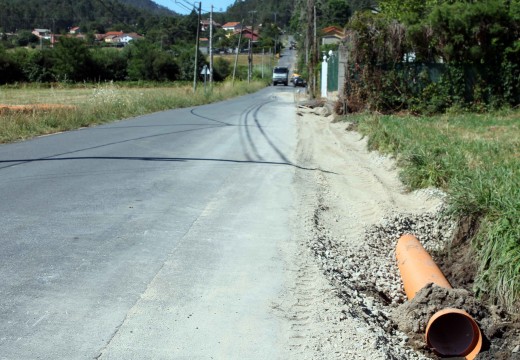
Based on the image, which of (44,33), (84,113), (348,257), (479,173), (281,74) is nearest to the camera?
(348,257)

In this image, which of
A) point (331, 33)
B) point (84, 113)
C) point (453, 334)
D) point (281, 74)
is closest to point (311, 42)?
point (84, 113)

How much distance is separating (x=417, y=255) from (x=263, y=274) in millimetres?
1782

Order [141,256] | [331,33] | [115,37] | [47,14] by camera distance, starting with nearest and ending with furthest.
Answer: [141,256] → [47,14] → [331,33] → [115,37]

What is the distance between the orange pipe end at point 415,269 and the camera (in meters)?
6.25

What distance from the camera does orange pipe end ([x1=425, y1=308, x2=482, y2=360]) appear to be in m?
5.28

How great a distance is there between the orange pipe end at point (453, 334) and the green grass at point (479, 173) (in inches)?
24.8

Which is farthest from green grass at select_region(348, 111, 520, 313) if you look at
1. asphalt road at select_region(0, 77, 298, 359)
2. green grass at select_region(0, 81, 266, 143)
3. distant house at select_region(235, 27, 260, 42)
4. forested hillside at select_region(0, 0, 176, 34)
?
forested hillside at select_region(0, 0, 176, 34)

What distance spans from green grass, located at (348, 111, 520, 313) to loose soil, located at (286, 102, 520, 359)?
0.79ft

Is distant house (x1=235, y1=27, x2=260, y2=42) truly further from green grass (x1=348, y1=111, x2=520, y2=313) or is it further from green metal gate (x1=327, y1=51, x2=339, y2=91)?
green grass (x1=348, y1=111, x2=520, y2=313)

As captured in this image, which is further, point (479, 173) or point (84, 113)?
point (84, 113)

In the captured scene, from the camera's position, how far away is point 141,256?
6.50 metres

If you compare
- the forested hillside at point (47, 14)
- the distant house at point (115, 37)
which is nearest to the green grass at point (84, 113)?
the forested hillside at point (47, 14)

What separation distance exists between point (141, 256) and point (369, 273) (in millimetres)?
2422

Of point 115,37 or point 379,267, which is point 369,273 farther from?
point 115,37
